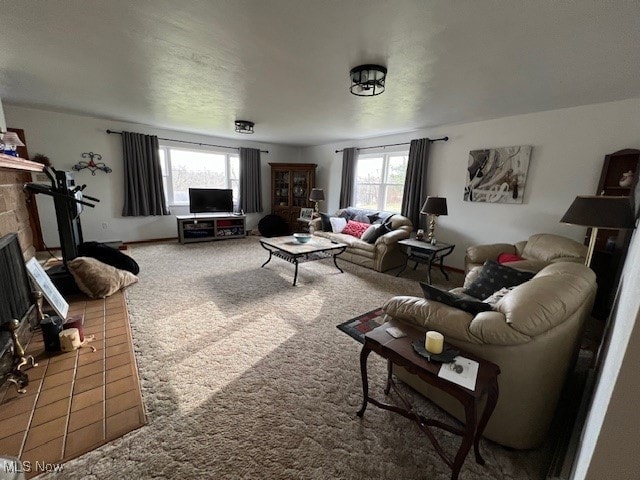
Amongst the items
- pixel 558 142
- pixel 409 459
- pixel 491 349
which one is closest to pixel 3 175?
pixel 409 459

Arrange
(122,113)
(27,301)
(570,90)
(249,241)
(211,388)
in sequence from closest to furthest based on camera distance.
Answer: (211,388) → (27,301) → (570,90) → (122,113) → (249,241)

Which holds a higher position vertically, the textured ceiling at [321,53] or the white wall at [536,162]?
the textured ceiling at [321,53]

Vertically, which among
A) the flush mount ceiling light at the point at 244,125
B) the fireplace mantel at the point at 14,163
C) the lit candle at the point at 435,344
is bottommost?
the lit candle at the point at 435,344

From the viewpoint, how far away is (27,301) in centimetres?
200

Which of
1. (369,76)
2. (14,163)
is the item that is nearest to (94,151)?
(14,163)

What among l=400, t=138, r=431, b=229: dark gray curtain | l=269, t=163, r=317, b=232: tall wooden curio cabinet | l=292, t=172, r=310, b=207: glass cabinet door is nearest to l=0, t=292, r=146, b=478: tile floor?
l=400, t=138, r=431, b=229: dark gray curtain

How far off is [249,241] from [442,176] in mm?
4080

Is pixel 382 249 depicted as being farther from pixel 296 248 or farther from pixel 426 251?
pixel 296 248

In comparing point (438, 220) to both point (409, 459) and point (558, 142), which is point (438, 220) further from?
point (409, 459)

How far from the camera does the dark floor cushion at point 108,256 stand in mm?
3391

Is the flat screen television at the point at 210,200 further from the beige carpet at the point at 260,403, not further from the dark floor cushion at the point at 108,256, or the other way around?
the beige carpet at the point at 260,403

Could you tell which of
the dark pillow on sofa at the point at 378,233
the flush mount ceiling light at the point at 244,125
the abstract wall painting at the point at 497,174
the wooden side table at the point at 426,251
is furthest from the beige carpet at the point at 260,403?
the flush mount ceiling light at the point at 244,125

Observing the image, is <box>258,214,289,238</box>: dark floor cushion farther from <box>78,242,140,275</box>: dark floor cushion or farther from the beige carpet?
the beige carpet

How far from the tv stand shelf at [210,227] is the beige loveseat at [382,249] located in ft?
8.08
